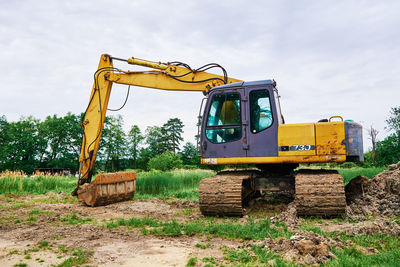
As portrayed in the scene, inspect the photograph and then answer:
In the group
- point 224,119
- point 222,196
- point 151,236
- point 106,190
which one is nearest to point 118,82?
point 106,190

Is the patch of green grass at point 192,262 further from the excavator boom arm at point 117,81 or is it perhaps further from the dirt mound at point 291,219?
the excavator boom arm at point 117,81

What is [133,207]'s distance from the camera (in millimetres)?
8047

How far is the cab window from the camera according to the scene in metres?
6.82

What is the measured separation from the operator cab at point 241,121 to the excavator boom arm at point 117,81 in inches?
54.3

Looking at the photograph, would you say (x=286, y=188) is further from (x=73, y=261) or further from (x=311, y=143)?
(x=73, y=261)

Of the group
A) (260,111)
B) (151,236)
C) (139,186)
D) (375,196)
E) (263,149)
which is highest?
(260,111)

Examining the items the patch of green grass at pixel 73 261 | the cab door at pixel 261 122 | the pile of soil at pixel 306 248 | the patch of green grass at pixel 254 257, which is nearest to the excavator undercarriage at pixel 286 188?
the cab door at pixel 261 122

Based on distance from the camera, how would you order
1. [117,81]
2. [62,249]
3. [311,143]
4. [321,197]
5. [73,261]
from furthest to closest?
[117,81]
[311,143]
[321,197]
[62,249]
[73,261]

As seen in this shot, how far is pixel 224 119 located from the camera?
697 cm

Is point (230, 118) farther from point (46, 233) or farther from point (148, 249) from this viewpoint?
point (46, 233)

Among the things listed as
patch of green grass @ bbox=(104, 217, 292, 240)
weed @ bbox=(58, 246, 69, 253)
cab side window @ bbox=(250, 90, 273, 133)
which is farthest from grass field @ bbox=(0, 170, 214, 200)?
weed @ bbox=(58, 246, 69, 253)

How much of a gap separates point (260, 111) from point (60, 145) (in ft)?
158

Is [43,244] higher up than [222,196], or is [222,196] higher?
[222,196]

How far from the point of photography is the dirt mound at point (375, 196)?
6.16m
